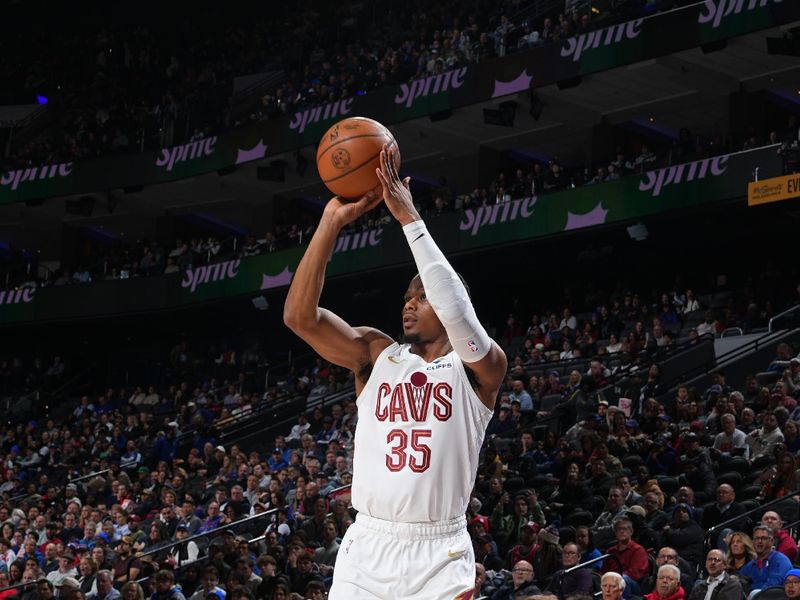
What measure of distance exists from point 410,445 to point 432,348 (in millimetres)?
488

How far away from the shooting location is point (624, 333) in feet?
72.2

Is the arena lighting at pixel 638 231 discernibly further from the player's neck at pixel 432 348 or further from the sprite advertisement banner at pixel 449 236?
the player's neck at pixel 432 348

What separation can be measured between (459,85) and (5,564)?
48.6 feet

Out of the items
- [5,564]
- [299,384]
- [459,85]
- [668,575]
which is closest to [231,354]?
[299,384]

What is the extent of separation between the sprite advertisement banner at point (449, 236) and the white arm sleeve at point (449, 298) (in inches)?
721

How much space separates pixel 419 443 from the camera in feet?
16.3

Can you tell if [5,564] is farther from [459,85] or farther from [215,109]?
[215,109]

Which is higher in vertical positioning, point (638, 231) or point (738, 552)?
point (638, 231)

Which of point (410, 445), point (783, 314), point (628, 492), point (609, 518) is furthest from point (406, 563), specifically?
point (783, 314)

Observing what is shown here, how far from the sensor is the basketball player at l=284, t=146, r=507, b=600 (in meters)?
4.88

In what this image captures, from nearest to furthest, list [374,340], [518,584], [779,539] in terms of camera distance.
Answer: [374,340], [779,539], [518,584]

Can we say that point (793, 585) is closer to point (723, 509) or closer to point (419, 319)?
point (723, 509)

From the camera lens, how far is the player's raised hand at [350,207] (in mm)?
5070

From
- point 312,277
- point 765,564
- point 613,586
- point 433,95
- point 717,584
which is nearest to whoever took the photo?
point 312,277
